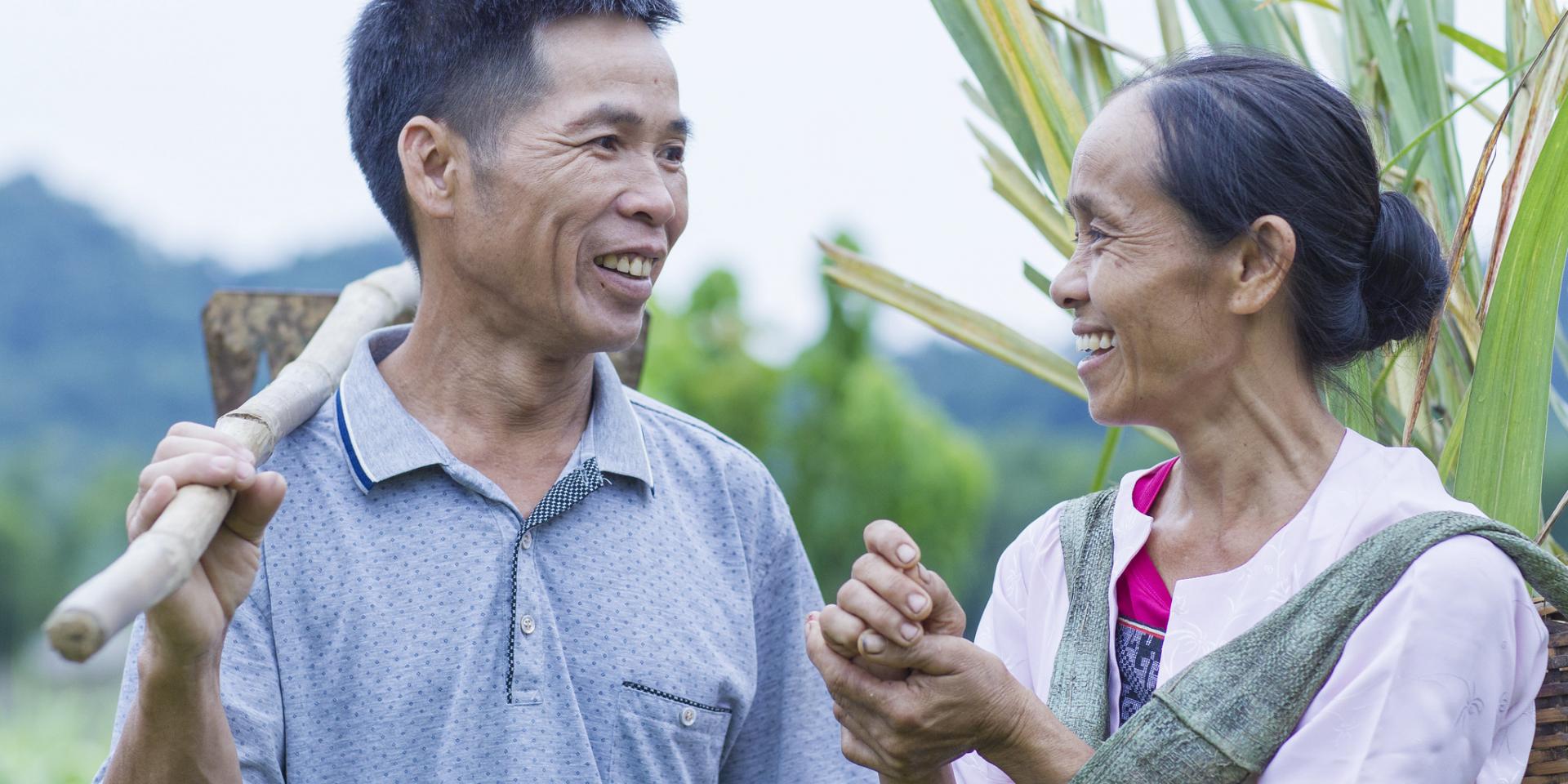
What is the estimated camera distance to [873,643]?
5.43ft

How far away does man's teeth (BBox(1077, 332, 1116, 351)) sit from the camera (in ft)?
6.04

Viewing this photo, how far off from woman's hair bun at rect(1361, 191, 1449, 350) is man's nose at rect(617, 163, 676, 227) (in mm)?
977

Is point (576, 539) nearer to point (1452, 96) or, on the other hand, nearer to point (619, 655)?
point (619, 655)

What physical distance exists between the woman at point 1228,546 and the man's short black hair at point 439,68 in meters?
0.85

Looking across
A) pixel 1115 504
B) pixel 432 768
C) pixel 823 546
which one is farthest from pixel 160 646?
pixel 823 546

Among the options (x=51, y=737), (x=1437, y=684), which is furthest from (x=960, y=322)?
(x=51, y=737)

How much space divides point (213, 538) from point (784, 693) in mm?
961

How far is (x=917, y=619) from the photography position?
164 cm

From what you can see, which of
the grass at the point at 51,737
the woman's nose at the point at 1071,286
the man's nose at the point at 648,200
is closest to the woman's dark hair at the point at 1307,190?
the woman's nose at the point at 1071,286

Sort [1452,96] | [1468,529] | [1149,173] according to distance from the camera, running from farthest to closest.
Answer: [1452,96]
[1149,173]
[1468,529]

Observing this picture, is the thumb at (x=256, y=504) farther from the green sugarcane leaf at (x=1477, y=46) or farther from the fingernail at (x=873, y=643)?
the green sugarcane leaf at (x=1477, y=46)

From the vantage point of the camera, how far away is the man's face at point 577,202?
2.15 m

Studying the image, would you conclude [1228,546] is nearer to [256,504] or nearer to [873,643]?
[873,643]

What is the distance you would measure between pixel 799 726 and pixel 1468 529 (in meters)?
1.06
